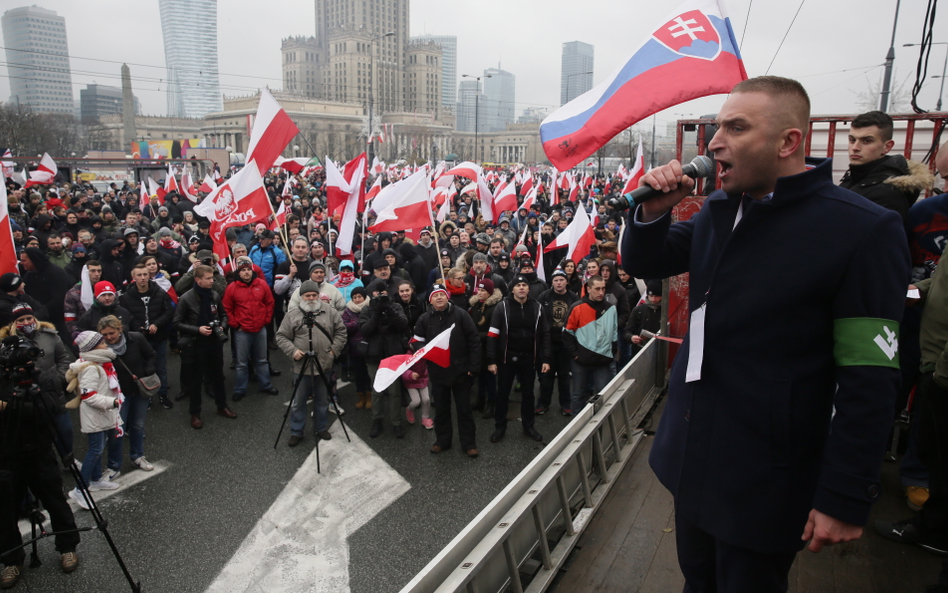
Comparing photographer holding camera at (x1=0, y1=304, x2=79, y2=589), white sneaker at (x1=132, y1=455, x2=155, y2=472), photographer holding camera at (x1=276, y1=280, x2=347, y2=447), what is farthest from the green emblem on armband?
Result: white sneaker at (x1=132, y1=455, x2=155, y2=472)

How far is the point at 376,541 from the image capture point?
5.03 m

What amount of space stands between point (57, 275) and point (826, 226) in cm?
946

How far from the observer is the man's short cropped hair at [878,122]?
336cm

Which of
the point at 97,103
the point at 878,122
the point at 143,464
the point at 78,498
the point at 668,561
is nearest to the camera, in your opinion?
the point at 668,561

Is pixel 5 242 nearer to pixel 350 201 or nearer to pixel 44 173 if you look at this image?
pixel 350 201

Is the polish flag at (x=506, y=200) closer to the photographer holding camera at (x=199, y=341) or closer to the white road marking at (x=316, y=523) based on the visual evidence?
the photographer holding camera at (x=199, y=341)

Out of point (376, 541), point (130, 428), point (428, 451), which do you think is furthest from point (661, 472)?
point (130, 428)

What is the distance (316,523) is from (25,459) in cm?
227

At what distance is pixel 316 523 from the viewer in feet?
17.4

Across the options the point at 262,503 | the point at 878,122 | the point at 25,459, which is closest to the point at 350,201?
the point at 262,503

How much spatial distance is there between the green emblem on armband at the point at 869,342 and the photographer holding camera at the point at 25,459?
462 centimetres

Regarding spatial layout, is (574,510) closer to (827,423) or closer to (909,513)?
(909,513)

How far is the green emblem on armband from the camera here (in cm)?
137

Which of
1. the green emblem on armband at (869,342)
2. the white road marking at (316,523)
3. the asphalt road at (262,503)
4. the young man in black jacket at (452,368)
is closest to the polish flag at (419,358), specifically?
the young man in black jacket at (452,368)
